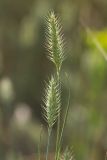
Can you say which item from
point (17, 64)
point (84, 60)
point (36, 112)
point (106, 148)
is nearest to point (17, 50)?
point (17, 64)

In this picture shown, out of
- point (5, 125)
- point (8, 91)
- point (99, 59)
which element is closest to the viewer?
point (8, 91)

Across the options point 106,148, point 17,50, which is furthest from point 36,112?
point 106,148

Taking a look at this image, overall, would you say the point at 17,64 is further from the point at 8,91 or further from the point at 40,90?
the point at 8,91

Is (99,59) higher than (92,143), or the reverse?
(99,59)

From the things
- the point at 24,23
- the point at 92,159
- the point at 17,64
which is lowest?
the point at 92,159

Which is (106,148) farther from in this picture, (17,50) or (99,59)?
(17,50)

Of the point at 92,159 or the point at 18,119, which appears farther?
the point at 18,119

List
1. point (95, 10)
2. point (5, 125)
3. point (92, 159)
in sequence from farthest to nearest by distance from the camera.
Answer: point (95, 10) → point (5, 125) → point (92, 159)
